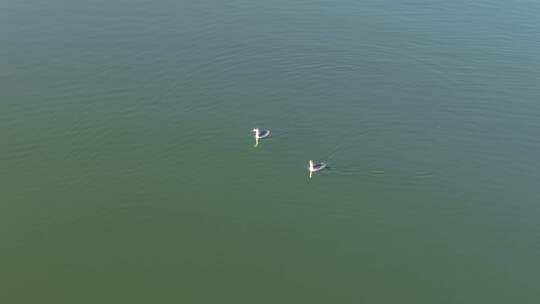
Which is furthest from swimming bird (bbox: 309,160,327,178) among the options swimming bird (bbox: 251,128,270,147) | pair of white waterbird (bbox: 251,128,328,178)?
swimming bird (bbox: 251,128,270,147)

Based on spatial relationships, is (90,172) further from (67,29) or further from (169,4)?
(169,4)

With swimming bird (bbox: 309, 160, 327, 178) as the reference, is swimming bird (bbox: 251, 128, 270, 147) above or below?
above

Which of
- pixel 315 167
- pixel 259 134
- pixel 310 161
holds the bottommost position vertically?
pixel 315 167

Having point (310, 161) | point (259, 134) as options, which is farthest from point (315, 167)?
point (259, 134)

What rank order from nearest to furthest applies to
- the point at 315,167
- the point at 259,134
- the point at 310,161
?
1. the point at 315,167
2. the point at 310,161
3. the point at 259,134

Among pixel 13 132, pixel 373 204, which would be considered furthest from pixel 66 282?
pixel 373 204

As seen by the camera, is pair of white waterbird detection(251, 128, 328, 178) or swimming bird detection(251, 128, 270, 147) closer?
pair of white waterbird detection(251, 128, 328, 178)

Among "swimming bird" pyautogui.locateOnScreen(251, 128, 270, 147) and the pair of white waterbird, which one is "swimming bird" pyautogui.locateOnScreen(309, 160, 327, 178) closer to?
the pair of white waterbird

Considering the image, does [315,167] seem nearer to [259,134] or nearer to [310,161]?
[310,161]
